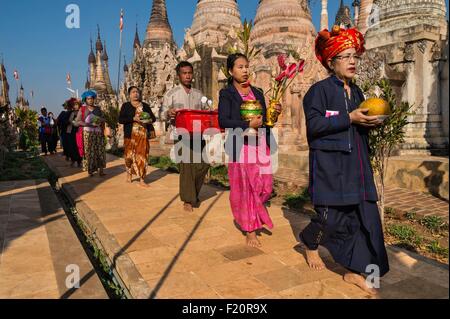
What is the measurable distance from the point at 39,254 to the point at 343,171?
3.01m

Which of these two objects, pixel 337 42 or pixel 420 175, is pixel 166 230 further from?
pixel 420 175

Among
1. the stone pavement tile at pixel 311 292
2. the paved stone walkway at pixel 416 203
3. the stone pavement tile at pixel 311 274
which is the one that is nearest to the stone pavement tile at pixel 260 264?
the stone pavement tile at pixel 311 274

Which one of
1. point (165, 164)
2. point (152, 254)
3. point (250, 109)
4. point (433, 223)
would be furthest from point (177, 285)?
point (165, 164)

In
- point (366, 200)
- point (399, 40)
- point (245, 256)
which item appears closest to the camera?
point (366, 200)

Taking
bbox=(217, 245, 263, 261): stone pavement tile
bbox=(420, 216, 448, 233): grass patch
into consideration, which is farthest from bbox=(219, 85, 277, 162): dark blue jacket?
bbox=(420, 216, 448, 233): grass patch

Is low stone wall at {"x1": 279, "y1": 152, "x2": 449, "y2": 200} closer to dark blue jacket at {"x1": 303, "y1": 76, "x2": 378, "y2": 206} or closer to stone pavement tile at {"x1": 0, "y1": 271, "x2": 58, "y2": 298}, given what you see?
dark blue jacket at {"x1": 303, "y1": 76, "x2": 378, "y2": 206}

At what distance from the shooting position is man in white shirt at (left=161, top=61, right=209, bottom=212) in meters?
5.30

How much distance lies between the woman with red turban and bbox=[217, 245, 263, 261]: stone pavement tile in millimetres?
849

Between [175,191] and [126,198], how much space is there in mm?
1038

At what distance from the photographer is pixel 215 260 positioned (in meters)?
3.36

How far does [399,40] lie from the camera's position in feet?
29.7
